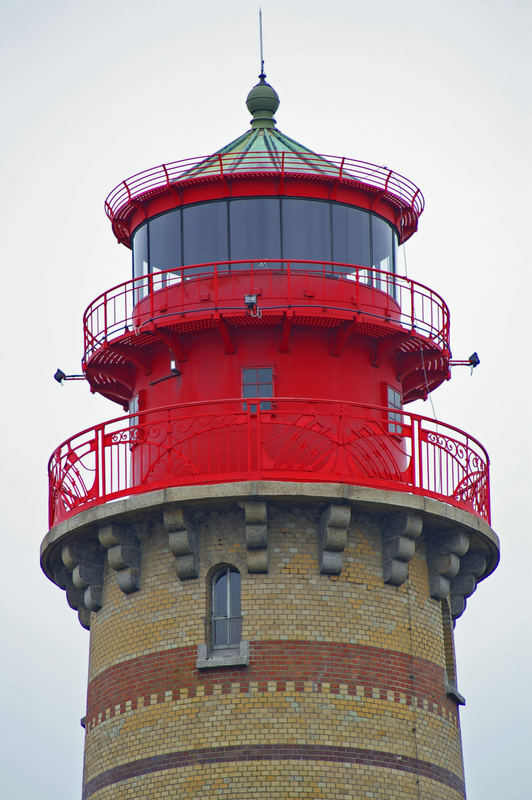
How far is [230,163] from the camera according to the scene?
3584cm

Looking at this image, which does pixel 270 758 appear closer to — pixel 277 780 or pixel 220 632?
pixel 277 780

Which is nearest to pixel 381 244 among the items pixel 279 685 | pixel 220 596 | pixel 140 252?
pixel 140 252

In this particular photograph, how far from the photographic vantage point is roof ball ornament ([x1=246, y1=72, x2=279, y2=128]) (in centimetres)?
3775

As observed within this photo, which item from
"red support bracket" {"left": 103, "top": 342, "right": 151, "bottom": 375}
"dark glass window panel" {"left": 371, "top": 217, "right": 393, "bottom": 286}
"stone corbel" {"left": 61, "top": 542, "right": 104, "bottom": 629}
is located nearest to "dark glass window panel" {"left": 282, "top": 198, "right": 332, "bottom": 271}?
"dark glass window panel" {"left": 371, "top": 217, "right": 393, "bottom": 286}

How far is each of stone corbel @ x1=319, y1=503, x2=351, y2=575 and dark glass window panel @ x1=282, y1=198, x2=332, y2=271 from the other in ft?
15.2

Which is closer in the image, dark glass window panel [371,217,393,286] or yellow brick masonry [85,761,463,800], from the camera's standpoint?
yellow brick masonry [85,761,463,800]

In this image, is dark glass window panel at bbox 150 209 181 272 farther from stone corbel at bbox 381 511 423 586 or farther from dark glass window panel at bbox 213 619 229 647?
dark glass window panel at bbox 213 619 229 647

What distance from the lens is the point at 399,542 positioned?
3338cm

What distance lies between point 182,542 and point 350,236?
651 centimetres

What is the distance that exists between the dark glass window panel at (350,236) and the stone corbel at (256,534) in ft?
16.9

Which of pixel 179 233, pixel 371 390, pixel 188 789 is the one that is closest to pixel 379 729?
pixel 188 789

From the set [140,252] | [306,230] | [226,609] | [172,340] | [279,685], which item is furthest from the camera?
[140,252]

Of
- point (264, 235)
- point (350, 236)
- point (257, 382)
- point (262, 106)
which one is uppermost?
point (262, 106)

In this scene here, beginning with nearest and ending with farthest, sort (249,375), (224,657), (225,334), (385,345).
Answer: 1. (224,657)
2. (225,334)
3. (249,375)
4. (385,345)
